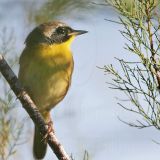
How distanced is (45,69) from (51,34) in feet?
→ 1.73

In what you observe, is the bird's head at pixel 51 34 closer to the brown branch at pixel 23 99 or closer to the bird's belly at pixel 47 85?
the bird's belly at pixel 47 85

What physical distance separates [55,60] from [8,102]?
1.35 metres

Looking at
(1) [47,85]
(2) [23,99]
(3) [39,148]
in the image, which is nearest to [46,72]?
(1) [47,85]

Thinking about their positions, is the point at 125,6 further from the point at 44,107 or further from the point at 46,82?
the point at 44,107

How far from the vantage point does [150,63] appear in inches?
63.1

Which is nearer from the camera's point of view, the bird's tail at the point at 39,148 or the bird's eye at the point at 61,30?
the bird's tail at the point at 39,148

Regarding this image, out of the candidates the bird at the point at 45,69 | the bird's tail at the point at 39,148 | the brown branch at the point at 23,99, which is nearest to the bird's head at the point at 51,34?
the bird at the point at 45,69

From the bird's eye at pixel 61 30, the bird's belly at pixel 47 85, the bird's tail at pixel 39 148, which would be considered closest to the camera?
the bird's tail at pixel 39 148

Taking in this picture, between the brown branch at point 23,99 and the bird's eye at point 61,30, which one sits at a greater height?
the brown branch at point 23,99

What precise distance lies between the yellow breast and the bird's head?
0.08m

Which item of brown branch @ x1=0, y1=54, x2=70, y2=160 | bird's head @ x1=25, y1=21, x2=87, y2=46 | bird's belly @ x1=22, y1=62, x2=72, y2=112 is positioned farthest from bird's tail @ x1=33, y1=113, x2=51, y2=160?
brown branch @ x1=0, y1=54, x2=70, y2=160

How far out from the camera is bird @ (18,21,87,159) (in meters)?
3.26

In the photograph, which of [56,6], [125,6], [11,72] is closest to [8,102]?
[11,72]

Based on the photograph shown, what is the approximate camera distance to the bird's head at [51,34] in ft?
11.7
